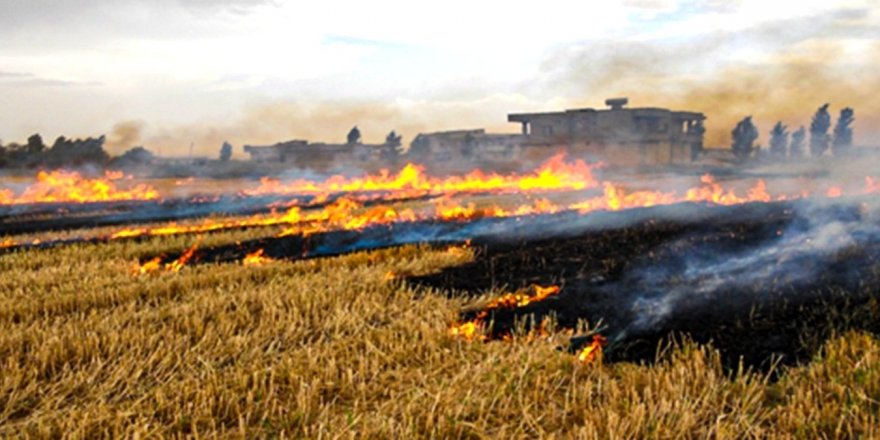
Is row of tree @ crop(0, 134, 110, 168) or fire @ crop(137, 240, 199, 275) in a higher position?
row of tree @ crop(0, 134, 110, 168)

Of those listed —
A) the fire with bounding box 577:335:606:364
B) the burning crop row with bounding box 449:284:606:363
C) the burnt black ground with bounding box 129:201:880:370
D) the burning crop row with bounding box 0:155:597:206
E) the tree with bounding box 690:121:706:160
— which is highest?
the tree with bounding box 690:121:706:160

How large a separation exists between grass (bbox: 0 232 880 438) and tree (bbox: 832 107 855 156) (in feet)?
213

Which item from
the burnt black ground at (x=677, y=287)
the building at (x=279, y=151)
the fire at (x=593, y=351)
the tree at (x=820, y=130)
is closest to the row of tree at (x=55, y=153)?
the building at (x=279, y=151)

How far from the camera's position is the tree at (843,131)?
208ft

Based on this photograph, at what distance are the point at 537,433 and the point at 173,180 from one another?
4741cm

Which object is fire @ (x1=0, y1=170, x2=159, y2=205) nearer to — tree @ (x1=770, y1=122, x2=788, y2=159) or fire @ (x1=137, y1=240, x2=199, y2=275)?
fire @ (x1=137, y1=240, x2=199, y2=275)

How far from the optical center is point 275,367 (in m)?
6.26

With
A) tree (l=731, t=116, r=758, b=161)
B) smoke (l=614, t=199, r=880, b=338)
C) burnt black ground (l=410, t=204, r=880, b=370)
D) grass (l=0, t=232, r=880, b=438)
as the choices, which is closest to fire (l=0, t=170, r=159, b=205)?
burnt black ground (l=410, t=204, r=880, b=370)

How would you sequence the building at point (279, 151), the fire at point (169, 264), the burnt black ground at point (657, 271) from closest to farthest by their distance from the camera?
1. the burnt black ground at point (657, 271)
2. the fire at point (169, 264)
3. the building at point (279, 151)

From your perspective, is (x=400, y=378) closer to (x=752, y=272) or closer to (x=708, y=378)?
(x=708, y=378)

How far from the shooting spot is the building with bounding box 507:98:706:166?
39.2m

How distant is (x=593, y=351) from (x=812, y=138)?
223 feet

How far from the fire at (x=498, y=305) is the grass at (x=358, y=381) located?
0.24 metres

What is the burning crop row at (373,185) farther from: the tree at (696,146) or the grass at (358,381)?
the grass at (358,381)
